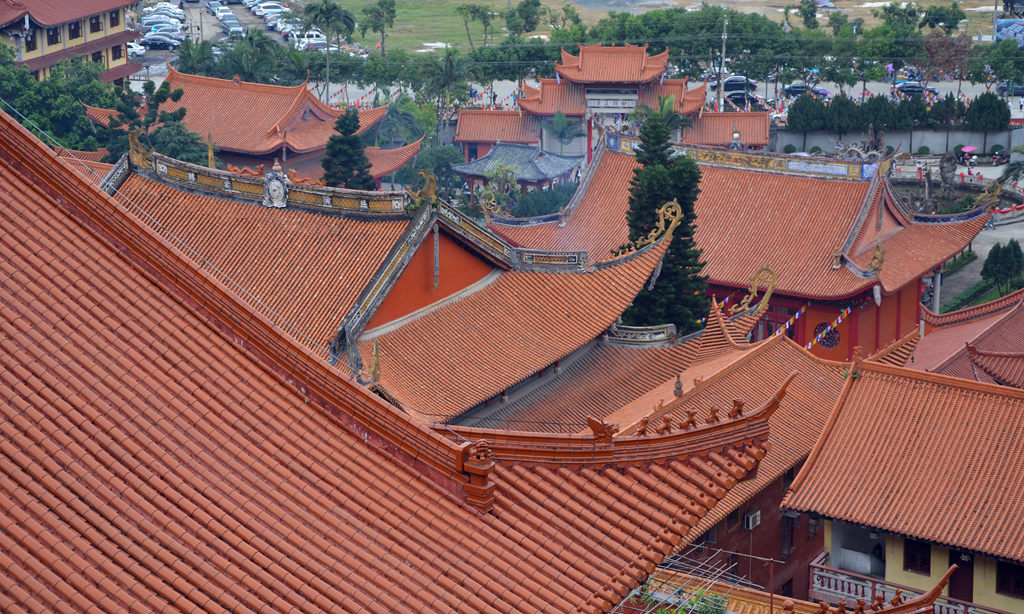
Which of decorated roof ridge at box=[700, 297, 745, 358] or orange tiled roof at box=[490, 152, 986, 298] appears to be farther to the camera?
orange tiled roof at box=[490, 152, 986, 298]

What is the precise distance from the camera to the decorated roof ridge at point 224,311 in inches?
438

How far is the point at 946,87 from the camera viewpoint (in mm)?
84062

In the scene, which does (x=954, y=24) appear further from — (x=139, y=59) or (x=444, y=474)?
(x=444, y=474)

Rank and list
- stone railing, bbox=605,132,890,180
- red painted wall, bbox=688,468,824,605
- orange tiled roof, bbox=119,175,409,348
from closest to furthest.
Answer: orange tiled roof, bbox=119,175,409,348 < red painted wall, bbox=688,468,824,605 < stone railing, bbox=605,132,890,180

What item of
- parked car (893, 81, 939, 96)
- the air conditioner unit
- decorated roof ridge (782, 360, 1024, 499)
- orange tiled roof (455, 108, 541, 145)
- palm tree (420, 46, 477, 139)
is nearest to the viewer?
decorated roof ridge (782, 360, 1024, 499)

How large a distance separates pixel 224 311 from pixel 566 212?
3584 cm

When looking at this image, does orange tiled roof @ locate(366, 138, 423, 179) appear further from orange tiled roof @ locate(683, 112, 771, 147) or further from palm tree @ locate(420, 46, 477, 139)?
orange tiled roof @ locate(683, 112, 771, 147)

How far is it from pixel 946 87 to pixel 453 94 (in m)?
30.8

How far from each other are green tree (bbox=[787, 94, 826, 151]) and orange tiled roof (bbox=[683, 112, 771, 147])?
466 centimetres

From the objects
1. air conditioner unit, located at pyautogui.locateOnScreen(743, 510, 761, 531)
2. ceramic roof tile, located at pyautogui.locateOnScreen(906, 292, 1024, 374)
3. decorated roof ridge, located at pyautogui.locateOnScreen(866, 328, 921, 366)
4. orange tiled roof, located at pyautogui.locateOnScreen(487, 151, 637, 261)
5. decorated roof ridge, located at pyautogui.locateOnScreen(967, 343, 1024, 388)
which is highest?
orange tiled roof, located at pyautogui.locateOnScreen(487, 151, 637, 261)

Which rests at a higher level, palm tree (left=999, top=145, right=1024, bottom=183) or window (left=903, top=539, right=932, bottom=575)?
palm tree (left=999, top=145, right=1024, bottom=183)

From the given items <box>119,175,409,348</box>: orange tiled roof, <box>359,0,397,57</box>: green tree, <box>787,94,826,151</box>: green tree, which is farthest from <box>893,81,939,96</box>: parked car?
<box>119,175,409,348</box>: orange tiled roof

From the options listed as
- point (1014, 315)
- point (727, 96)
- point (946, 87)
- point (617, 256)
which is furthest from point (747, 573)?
point (946, 87)

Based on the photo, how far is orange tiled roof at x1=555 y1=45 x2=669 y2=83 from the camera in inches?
2776
